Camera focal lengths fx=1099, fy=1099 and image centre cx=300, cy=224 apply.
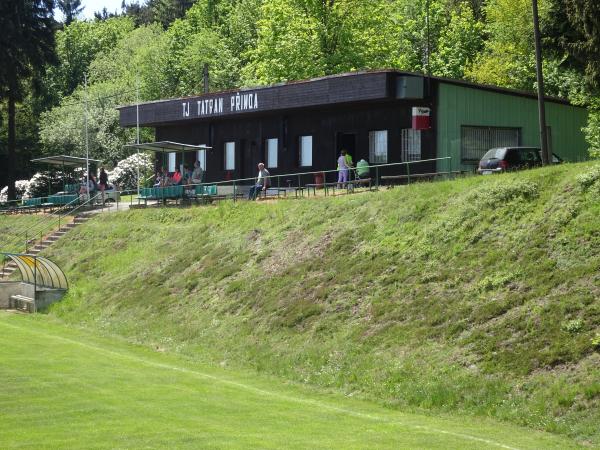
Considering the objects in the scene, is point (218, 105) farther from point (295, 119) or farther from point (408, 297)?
point (408, 297)

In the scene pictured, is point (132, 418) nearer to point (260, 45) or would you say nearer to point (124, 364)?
point (124, 364)

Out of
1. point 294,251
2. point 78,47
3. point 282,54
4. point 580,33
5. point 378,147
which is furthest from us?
point 78,47

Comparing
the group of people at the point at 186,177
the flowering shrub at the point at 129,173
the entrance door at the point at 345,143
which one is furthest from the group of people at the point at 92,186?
the flowering shrub at the point at 129,173

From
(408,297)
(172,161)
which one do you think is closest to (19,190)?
(172,161)

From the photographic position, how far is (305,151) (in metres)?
46.8

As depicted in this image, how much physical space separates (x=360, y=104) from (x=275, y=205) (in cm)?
747

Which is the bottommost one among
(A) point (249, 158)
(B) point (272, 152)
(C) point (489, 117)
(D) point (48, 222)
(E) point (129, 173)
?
(D) point (48, 222)

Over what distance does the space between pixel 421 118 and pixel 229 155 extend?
1389 cm

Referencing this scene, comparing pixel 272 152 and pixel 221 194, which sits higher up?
pixel 272 152

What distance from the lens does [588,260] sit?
72.8 ft

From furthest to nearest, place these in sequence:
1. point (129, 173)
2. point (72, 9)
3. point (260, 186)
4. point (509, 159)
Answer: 1. point (72, 9)
2. point (129, 173)
3. point (260, 186)
4. point (509, 159)

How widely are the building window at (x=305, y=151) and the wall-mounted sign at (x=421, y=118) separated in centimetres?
736

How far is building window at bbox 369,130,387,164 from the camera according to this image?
42.8 m

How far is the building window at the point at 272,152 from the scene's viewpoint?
4841cm
